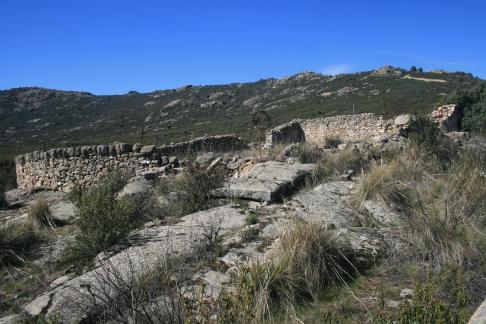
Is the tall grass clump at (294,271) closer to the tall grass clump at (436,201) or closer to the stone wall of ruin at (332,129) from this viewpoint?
the tall grass clump at (436,201)

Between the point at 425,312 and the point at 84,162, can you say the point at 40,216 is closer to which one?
the point at 84,162

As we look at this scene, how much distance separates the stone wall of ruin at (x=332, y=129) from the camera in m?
17.2

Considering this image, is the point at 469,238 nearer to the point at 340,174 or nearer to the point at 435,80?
the point at 340,174

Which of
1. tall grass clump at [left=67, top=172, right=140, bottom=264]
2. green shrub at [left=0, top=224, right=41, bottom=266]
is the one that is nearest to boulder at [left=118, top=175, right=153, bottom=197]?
tall grass clump at [left=67, top=172, right=140, bottom=264]

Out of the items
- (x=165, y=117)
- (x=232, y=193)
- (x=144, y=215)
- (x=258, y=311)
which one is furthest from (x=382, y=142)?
(x=165, y=117)

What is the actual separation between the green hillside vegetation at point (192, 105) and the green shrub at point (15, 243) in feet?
94.8

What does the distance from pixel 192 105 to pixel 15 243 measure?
59284 mm

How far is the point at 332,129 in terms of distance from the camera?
2077cm

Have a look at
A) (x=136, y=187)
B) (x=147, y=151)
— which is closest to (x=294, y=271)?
(x=136, y=187)

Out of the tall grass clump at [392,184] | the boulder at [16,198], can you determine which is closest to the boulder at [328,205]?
the tall grass clump at [392,184]

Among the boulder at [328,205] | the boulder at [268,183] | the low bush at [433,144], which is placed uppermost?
the low bush at [433,144]

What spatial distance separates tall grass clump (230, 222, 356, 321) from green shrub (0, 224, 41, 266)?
11.8 ft

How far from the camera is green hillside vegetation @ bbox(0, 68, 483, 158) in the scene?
40.2 m

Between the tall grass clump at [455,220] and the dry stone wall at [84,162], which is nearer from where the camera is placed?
the tall grass clump at [455,220]
